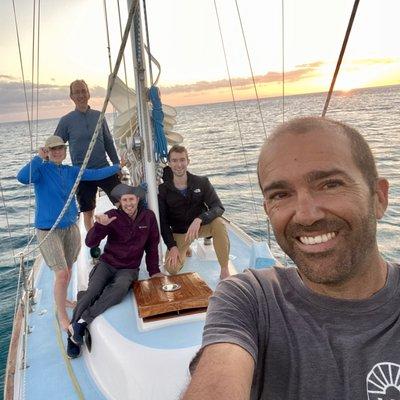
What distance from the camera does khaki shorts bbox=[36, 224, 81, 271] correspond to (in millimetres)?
3553

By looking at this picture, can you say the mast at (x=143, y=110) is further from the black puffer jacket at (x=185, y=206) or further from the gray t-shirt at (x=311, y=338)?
the gray t-shirt at (x=311, y=338)

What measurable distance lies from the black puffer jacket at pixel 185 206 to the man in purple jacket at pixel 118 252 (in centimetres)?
42

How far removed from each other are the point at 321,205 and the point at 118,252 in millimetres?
2674

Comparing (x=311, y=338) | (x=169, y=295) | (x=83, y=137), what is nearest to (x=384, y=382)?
(x=311, y=338)

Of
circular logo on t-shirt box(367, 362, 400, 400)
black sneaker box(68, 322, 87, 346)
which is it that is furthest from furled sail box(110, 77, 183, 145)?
circular logo on t-shirt box(367, 362, 400, 400)

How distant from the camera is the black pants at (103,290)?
3.19 m

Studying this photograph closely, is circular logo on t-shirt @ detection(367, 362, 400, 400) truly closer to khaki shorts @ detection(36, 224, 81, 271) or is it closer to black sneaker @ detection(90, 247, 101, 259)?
khaki shorts @ detection(36, 224, 81, 271)

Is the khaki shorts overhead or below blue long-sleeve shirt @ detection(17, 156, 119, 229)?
below

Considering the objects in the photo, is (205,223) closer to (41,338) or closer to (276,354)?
(41,338)

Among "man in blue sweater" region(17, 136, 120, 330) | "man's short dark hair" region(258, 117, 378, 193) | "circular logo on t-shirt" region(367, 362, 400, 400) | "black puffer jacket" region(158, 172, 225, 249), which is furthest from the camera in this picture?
"black puffer jacket" region(158, 172, 225, 249)

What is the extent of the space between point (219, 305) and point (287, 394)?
29 cm

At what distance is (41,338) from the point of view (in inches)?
151

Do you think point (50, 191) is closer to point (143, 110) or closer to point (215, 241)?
point (143, 110)

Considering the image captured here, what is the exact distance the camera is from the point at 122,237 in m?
3.56
